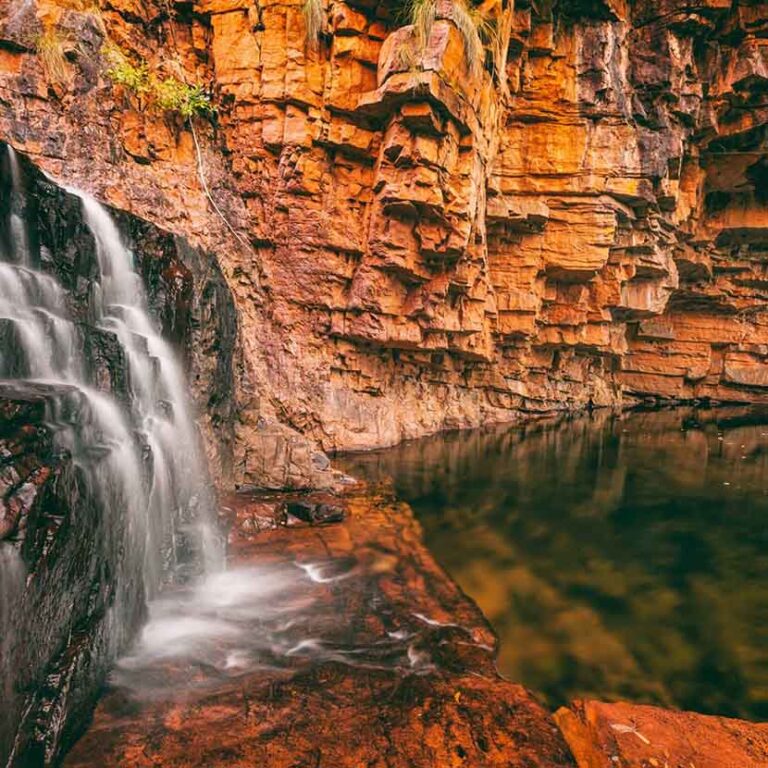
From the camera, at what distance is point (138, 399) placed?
6719mm

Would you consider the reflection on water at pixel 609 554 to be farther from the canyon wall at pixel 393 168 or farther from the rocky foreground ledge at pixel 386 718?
the canyon wall at pixel 393 168

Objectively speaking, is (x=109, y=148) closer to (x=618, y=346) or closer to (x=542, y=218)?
(x=542, y=218)

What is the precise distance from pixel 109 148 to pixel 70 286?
622 centimetres

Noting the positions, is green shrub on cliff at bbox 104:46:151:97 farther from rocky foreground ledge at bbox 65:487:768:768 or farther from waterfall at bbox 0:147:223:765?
rocky foreground ledge at bbox 65:487:768:768

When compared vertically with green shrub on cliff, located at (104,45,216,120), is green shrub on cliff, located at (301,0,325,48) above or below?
above

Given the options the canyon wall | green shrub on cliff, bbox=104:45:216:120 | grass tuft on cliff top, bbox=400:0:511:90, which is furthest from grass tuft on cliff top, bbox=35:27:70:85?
grass tuft on cliff top, bbox=400:0:511:90

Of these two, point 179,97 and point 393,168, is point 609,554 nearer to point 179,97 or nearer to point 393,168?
point 393,168

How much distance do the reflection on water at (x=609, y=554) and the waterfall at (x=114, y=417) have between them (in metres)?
3.83

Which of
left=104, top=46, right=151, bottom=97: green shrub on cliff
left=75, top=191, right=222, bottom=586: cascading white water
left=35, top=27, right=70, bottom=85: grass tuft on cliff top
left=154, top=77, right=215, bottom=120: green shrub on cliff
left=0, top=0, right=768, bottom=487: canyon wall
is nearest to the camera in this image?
left=75, top=191, right=222, bottom=586: cascading white water

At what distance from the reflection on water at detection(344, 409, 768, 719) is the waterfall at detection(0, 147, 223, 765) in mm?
3830

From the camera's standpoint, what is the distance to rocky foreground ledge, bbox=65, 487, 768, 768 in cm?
397

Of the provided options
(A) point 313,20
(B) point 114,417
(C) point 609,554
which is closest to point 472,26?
(A) point 313,20

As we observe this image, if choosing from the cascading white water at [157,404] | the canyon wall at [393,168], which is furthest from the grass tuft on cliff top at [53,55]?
the cascading white water at [157,404]

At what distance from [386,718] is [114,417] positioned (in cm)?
393
